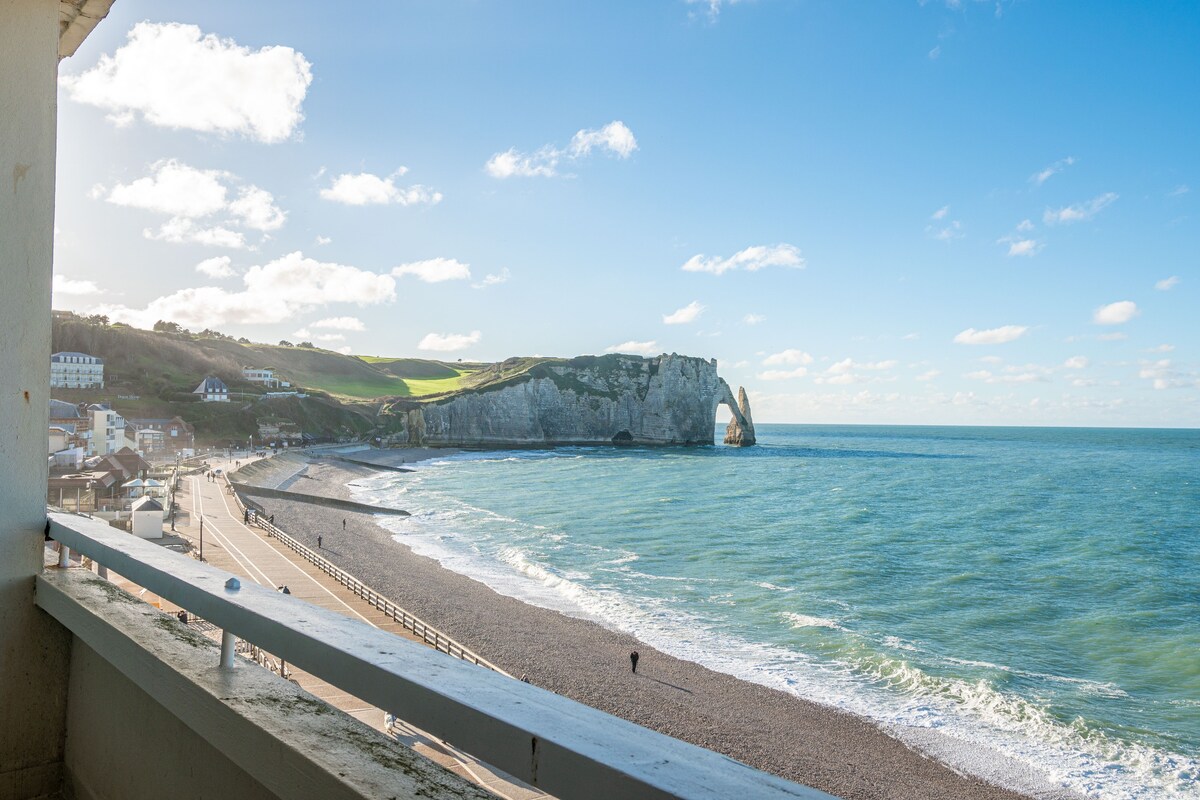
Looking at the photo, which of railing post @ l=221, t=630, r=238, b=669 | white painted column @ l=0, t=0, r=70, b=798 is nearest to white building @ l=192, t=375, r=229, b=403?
white painted column @ l=0, t=0, r=70, b=798

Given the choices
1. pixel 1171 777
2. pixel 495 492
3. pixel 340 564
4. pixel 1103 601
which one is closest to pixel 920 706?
pixel 1171 777

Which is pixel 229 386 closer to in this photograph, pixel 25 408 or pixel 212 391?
pixel 212 391

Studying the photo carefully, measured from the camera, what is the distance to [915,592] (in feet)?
91.6

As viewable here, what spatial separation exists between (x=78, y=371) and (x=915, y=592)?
8473 cm

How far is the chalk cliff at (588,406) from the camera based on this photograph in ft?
334

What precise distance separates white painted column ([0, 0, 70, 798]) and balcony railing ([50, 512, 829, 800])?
1.42 meters

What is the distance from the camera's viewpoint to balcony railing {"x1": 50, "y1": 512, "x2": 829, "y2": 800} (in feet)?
2.89

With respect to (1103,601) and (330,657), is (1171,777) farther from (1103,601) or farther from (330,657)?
(330,657)

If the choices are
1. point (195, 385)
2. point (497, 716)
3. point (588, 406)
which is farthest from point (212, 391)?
point (497, 716)

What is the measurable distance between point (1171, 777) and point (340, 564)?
84.9ft

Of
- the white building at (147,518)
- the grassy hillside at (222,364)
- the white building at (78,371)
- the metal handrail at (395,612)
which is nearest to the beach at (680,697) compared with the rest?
the metal handrail at (395,612)

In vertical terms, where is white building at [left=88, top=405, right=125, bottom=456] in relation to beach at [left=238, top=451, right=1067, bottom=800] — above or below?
above

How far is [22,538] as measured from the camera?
262 cm

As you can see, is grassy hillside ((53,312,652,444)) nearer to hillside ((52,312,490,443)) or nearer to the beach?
hillside ((52,312,490,443))
